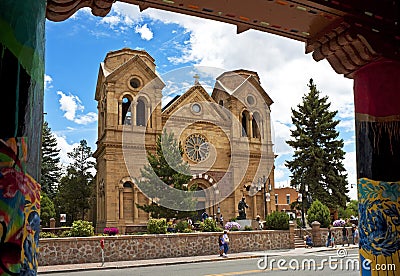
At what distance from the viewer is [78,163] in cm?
4519

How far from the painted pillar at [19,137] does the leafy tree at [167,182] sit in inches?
942

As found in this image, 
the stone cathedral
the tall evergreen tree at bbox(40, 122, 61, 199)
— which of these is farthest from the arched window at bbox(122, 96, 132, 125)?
the tall evergreen tree at bbox(40, 122, 61, 199)

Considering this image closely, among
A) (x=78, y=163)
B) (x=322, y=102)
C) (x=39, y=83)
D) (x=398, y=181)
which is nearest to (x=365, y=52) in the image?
(x=398, y=181)

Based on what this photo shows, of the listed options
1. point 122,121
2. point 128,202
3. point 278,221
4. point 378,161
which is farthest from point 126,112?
point 378,161

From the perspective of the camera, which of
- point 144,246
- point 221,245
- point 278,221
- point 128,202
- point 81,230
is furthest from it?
point 128,202

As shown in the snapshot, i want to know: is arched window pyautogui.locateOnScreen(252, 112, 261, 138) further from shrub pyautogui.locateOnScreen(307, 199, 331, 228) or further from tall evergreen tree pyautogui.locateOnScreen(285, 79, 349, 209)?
shrub pyautogui.locateOnScreen(307, 199, 331, 228)

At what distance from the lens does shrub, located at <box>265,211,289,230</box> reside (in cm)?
2489

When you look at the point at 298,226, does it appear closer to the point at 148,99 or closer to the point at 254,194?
the point at 254,194

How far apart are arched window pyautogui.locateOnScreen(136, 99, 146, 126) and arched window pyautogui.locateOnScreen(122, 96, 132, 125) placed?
0.61 metres

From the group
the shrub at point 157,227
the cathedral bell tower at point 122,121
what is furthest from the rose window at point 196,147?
the shrub at point 157,227

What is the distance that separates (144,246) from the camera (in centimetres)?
1953

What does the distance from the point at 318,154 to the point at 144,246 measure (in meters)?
22.8

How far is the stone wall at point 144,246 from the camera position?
17.8 metres

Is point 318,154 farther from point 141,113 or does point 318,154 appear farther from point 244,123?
point 141,113
